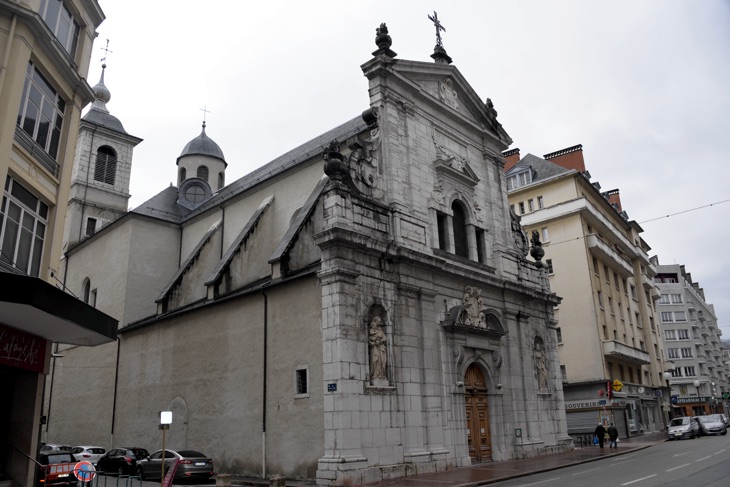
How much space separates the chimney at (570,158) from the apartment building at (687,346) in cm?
3215

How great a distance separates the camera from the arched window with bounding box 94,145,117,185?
3706cm

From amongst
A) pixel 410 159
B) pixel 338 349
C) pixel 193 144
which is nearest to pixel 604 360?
pixel 410 159

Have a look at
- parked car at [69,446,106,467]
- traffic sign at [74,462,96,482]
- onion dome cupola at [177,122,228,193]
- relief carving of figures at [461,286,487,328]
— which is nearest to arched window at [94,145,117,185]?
onion dome cupola at [177,122,228,193]

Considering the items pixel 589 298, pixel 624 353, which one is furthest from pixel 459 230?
pixel 624 353

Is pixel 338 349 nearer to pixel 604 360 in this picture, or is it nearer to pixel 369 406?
pixel 369 406

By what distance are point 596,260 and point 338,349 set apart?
→ 28.9 m

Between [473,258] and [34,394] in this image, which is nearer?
[34,394]

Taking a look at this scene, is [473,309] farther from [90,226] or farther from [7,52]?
[90,226]

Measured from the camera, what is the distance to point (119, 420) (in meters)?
24.5

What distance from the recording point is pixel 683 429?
3212 centimetres

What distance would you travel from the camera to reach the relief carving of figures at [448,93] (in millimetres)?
23672

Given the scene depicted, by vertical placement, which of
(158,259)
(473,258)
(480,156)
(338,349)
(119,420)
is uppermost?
(480,156)

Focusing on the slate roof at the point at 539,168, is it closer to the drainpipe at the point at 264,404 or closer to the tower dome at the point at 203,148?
the tower dome at the point at 203,148

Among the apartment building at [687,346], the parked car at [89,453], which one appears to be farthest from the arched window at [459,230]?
the apartment building at [687,346]
